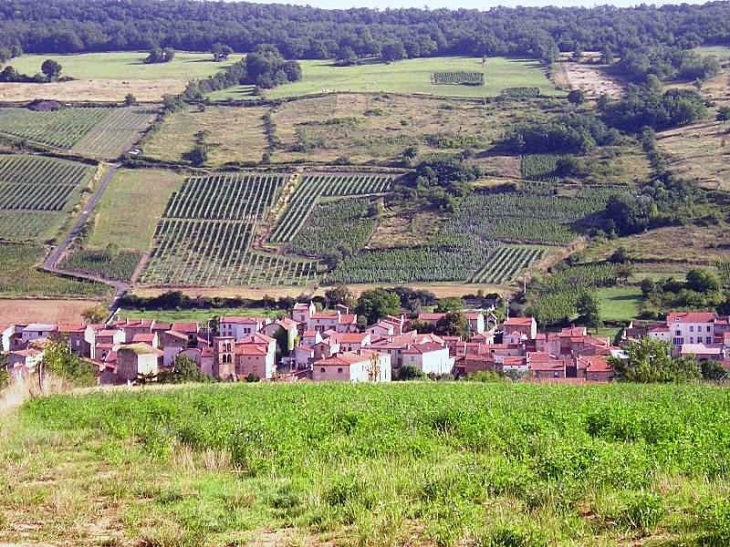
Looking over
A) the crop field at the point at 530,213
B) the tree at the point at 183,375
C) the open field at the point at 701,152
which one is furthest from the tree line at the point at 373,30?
the tree at the point at 183,375

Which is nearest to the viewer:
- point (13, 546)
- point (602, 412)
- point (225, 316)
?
point (13, 546)

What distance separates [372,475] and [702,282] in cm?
4845

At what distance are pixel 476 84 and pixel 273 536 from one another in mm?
107659

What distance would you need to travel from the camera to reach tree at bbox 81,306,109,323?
58.1 meters

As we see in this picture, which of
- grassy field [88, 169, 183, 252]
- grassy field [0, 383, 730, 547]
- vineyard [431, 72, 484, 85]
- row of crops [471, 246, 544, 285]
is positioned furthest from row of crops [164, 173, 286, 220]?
grassy field [0, 383, 730, 547]

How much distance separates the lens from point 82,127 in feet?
330

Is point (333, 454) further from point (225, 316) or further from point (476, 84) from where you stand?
point (476, 84)

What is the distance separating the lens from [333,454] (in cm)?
1402

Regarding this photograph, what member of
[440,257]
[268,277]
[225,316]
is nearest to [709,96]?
[440,257]

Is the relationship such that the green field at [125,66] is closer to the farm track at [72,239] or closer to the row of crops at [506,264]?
the farm track at [72,239]

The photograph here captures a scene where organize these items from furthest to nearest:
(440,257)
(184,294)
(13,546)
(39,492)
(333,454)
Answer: (440,257)
(184,294)
(333,454)
(39,492)
(13,546)

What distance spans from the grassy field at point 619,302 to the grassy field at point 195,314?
16.2 metres

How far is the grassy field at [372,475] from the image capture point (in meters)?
10.8

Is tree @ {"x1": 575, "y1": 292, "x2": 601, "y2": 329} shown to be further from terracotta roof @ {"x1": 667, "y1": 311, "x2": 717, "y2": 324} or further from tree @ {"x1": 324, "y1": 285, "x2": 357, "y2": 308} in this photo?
tree @ {"x1": 324, "y1": 285, "x2": 357, "y2": 308}
